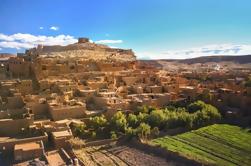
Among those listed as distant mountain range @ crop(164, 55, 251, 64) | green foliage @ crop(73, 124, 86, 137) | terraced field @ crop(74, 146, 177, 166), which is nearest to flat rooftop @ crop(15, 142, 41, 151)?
terraced field @ crop(74, 146, 177, 166)

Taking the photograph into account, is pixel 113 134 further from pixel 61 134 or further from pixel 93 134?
pixel 61 134

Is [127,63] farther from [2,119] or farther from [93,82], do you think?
[2,119]

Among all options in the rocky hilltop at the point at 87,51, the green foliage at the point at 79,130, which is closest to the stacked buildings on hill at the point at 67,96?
the green foliage at the point at 79,130

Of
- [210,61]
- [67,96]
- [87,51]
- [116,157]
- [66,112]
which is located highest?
[87,51]

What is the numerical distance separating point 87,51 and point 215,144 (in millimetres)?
23710

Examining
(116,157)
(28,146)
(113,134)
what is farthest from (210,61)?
(28,146)

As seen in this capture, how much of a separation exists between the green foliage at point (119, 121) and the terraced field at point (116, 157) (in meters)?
1.59

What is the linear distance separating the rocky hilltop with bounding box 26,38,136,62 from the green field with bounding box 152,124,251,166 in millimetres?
17953

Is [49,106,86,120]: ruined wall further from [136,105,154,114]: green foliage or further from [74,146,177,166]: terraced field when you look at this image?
[136,105,154,114]: green foliage

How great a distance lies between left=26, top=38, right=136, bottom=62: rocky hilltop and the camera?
3828 cm

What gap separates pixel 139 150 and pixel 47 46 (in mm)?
25401

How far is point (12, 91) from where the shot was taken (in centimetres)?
2344

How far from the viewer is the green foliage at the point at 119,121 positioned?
827 inches

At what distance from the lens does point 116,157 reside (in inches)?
719
